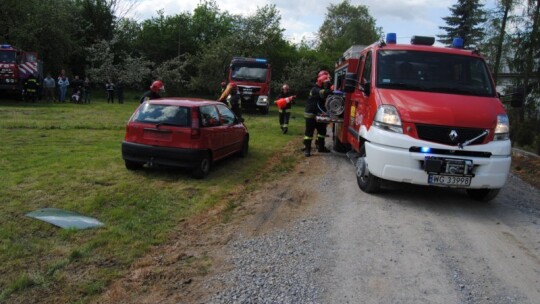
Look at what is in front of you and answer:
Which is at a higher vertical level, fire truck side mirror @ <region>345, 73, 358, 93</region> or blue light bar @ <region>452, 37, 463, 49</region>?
blue light bar @ <region>452, 37, 463, 49</region>

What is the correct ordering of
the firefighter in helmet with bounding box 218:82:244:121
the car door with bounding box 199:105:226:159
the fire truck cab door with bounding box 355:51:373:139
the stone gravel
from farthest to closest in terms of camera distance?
the firefighter in helmet with bounding box 218:82:244:121
the car door with bounding box 199:105:226:159
the fire truck cab door with bounding box 355:51:373:139
the stone gravel

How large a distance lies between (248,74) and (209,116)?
50.7ft

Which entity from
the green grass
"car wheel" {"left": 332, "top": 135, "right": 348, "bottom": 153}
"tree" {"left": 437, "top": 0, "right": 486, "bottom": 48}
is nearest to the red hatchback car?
the green grass

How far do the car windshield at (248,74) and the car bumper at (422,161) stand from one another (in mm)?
18106

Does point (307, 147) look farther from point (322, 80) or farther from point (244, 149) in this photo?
point (322, 80)

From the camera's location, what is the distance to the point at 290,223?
20.7ft

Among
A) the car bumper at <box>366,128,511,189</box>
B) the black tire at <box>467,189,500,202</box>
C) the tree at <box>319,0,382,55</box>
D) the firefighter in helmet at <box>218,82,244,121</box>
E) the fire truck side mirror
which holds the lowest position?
the black tire at <box>467,189,500,202</box>

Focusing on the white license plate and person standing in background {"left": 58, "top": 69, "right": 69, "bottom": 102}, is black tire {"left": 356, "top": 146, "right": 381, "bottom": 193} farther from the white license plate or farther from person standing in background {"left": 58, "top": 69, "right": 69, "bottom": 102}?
person standing in background {"left": 58, "top": 69, "right": 69, "bottom": 102}

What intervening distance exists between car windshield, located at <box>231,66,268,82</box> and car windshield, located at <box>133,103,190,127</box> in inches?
A: 619

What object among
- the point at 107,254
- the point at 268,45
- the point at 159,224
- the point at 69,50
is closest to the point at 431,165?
the point at 159,224

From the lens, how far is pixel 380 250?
5.27 meters

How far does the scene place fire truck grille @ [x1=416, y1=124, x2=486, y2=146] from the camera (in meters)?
6.62

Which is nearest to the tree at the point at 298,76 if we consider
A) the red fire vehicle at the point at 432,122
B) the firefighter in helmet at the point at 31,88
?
the firefighter in helmet at the point at 31,88

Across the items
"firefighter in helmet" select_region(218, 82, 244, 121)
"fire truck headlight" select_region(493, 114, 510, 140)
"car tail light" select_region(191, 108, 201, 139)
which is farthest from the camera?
"firefighter in helmet" select_region(218, 82, 244, 121)
